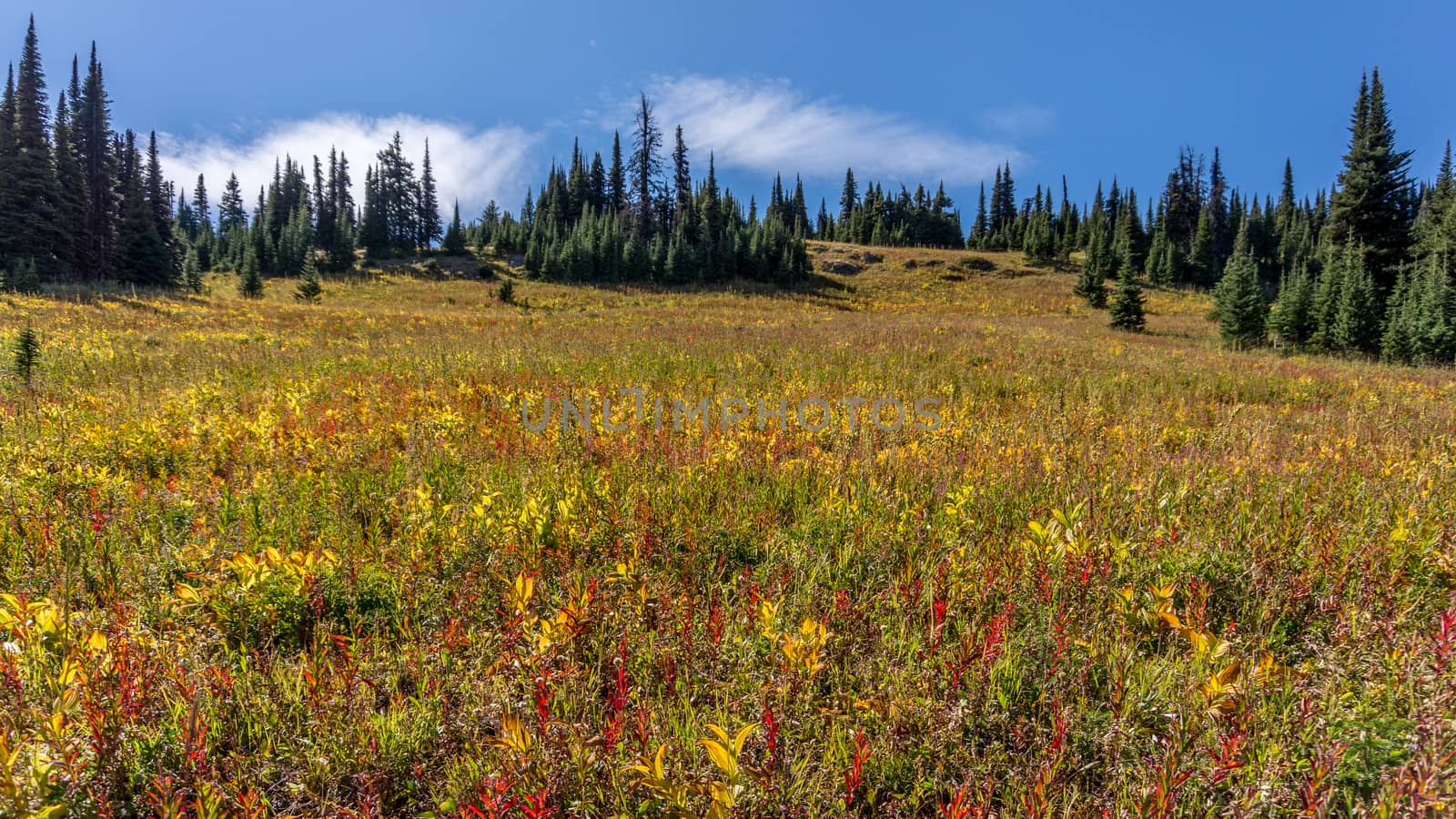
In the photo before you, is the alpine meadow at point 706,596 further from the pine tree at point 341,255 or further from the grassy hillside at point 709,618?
the pine tree at point 341,255

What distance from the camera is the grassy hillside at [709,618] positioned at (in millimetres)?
1769

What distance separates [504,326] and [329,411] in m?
12.4

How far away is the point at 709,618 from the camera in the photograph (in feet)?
8.40

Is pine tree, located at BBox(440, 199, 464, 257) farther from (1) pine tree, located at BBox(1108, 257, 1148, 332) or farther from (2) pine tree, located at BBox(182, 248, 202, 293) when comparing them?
(1) pine tree, located at BBox(1108, 257, 1148, 332)

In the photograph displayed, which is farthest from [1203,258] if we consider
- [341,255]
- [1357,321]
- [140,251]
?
[140,251]

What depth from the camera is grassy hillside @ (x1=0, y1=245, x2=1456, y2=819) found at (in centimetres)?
177

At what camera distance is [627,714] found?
79.2 inches

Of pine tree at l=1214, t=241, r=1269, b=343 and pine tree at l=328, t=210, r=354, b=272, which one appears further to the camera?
pine tree at l=328, t=210, r=354, b=272

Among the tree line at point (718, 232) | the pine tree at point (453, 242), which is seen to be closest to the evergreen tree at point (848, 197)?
the tree line at point (718, 232)

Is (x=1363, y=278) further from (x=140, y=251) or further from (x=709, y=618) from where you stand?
(x=140, y=251)

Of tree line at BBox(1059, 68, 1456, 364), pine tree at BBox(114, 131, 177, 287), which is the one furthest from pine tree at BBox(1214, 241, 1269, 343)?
pine tree at BBox(114, 131, 177, 287)

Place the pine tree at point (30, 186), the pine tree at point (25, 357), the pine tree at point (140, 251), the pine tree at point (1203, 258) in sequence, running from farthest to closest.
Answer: the pine tree at point (1203, 258), the pine tree at point (140, 251), the pine tree at point (30, 186), the pine tree at point (25, 357)

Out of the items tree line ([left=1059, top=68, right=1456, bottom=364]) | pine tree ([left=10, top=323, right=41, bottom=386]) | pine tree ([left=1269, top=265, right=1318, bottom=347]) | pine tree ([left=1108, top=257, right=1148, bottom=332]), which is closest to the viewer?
pine tree ([left=10, top=323, right=41, bottom=386])

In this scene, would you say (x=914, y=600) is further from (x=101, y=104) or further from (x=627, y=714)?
(x=101, y=104)
